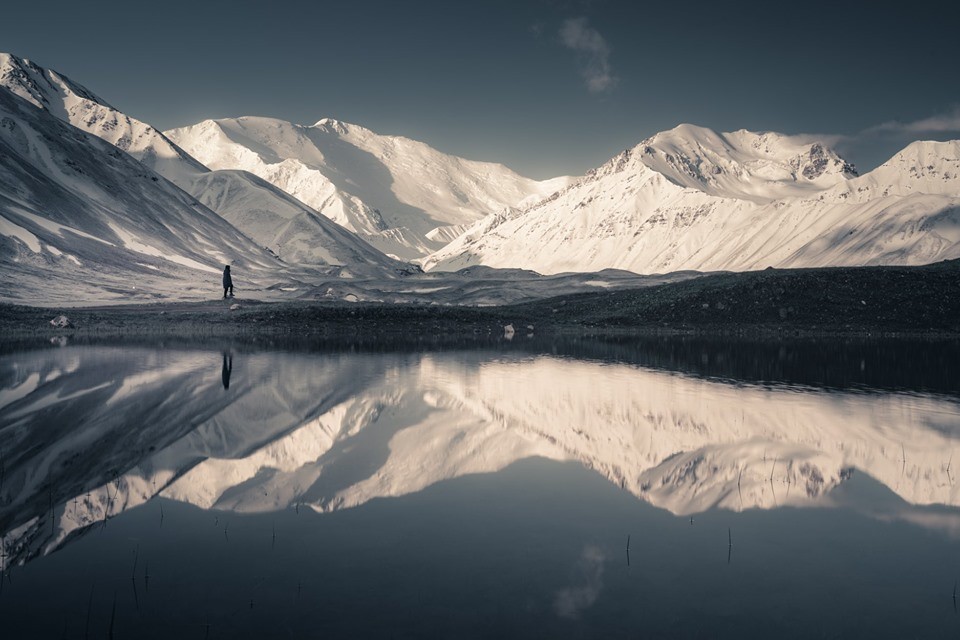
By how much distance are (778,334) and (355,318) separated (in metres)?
39.1

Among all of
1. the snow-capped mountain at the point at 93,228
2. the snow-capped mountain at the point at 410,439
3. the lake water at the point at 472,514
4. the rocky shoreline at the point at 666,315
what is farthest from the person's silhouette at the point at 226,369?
the snow-capped mountain at the point at 93,228

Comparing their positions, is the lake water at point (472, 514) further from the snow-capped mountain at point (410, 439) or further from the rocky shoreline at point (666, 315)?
the rocky shoreline at point (666, 315)

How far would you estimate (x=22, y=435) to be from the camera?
19.0 m

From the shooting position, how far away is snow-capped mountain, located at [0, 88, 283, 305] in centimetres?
11038

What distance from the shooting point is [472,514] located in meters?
Result: 13.5

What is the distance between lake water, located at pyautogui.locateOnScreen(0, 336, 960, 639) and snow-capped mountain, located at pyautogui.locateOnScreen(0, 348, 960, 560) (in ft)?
0.32

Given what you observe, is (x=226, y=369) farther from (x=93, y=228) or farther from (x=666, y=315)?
(x=93, y=228)

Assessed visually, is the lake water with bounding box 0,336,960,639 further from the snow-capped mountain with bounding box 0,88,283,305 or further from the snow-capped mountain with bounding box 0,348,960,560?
the snow-capped mountain with bounding box 0,88,283,305

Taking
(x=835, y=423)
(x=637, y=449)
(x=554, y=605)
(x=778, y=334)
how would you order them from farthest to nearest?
(x=778, y=334) < (x=835, y=423) < (x=637, y=449) < (x=554, y=605)

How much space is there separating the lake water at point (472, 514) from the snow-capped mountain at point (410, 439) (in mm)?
98

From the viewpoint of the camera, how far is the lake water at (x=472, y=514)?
948 centimetres

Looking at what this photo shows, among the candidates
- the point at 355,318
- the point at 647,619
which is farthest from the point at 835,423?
the point at 355,318

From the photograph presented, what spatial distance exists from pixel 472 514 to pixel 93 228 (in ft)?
477

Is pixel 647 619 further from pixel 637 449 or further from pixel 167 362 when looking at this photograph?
pixel 167 362
